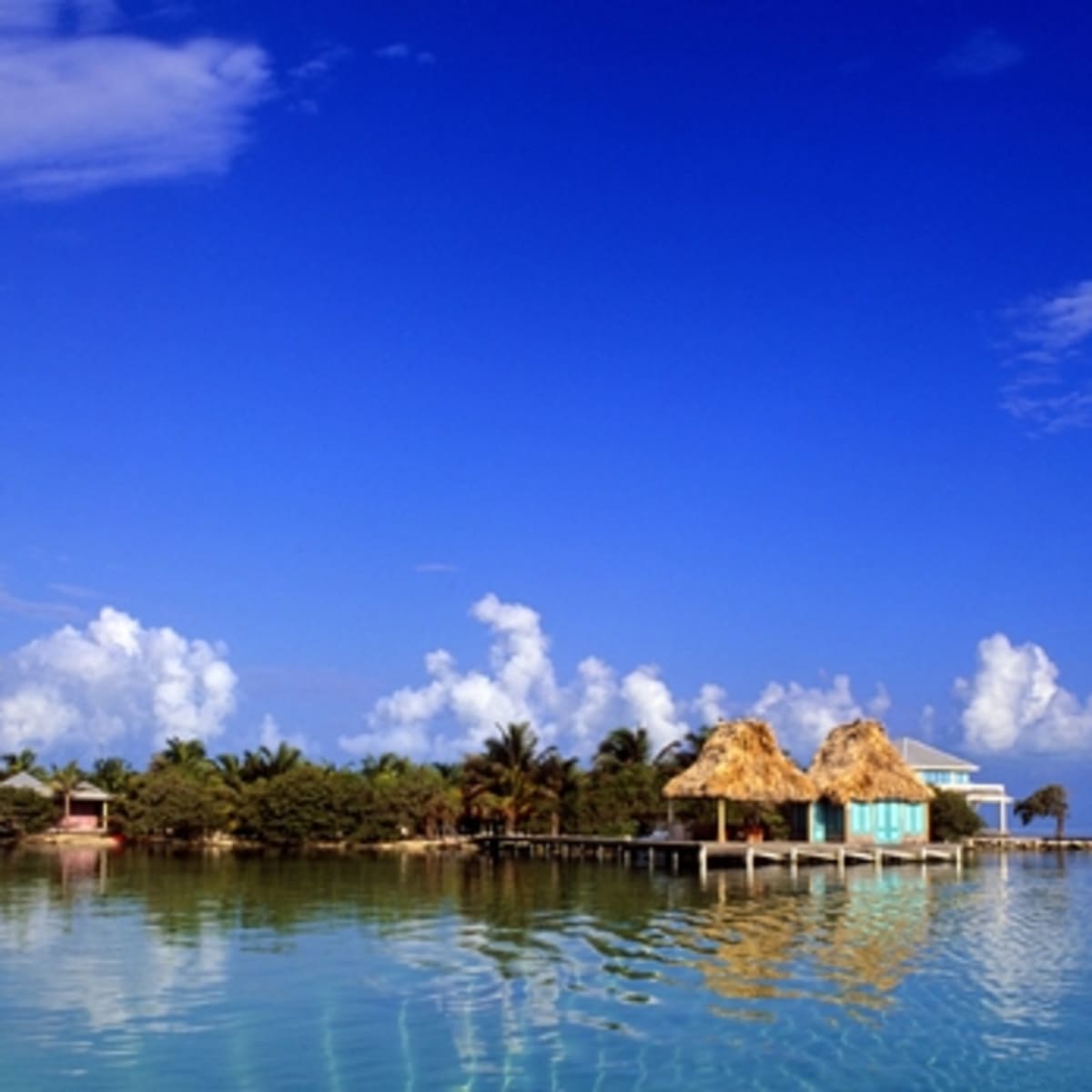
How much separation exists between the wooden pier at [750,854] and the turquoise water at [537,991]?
31.6 ft

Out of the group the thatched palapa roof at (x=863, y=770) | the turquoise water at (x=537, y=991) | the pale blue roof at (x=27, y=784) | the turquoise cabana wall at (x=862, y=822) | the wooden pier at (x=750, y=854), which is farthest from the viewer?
the pale blue roof at (x=27, y=784)

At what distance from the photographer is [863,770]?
45031 millimetres

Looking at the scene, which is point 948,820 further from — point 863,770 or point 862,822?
point 863,770

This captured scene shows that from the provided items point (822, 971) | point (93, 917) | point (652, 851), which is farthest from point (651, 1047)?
point (652, 851)

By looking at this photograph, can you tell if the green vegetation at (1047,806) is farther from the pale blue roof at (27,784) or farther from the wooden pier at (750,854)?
the pale blue roof at (27,784)

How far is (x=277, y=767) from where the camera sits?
62.4 metres

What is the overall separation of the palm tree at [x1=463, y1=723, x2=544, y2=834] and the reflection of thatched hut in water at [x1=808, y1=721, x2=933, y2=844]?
42.8 feet

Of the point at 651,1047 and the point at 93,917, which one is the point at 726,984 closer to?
the point at 651,1047

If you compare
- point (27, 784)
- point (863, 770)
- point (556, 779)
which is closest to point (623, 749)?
Result: point (556, 779)

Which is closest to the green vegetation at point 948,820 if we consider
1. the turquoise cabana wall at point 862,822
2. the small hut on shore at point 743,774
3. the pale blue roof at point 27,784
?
the turquoise cabana wall at point 862,822

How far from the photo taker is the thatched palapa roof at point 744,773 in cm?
4262

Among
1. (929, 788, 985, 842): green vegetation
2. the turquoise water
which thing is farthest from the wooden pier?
the turquoise water

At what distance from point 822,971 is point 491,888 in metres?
16.5

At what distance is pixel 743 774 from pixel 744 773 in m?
0.09
